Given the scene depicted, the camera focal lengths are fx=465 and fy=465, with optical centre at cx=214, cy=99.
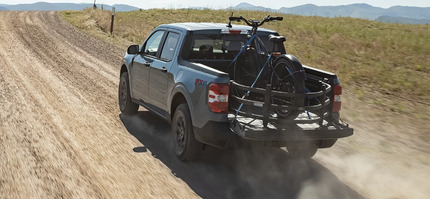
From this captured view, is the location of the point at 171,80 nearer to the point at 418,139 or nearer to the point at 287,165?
the point at 287,165

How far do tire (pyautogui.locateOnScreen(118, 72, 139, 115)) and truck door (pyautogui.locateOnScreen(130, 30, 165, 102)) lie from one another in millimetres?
314

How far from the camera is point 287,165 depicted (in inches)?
224

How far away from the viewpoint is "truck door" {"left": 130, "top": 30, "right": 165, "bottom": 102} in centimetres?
700

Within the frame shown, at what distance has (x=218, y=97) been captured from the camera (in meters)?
4.96

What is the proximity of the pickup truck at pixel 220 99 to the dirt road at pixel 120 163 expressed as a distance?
1.22 ft

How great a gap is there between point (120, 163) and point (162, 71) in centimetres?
148

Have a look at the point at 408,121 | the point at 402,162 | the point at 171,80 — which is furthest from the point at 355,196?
the point at 408,121

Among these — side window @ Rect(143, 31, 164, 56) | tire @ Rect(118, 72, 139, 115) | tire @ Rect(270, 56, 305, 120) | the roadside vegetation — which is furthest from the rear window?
the roadside vegetation

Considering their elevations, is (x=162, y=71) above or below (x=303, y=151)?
above

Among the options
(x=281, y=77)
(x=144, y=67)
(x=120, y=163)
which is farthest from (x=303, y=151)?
(x=144, y=67)

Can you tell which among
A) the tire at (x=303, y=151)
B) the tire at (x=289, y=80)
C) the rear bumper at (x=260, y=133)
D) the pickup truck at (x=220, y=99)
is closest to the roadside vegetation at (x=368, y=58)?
the tire at (x=303, y=151)

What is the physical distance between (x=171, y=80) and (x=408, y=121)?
14.9ft

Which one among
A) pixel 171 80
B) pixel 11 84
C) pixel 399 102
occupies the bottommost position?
pixel 11 84

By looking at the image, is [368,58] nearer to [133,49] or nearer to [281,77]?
[133,49]
